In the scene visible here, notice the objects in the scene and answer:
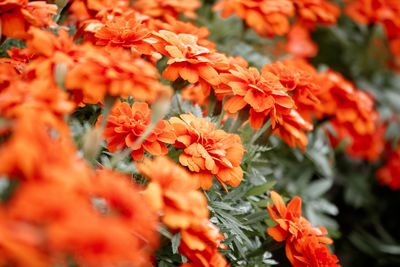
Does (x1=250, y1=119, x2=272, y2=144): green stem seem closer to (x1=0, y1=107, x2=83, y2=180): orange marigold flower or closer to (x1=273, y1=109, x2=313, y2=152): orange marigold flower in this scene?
(x1=273, y1=109, x2=313, y2=152): orange marigold flower

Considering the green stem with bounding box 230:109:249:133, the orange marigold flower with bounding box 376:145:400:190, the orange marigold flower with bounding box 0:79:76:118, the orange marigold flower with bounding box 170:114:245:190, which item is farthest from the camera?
the orange marigold flower with bounding box 376:145:400:190

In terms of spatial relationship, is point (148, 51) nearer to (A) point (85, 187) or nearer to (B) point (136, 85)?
(B) point (136, 85)

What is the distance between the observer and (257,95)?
756mm

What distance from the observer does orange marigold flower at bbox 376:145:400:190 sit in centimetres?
150

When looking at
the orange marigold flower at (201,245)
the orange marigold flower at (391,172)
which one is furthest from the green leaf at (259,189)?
the orange marigold flower at (391,172)

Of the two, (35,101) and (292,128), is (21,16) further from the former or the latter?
(292,128)

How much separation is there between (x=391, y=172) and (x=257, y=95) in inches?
41.2

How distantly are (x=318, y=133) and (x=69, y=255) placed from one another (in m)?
1.06

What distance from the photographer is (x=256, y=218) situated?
2.72 feet

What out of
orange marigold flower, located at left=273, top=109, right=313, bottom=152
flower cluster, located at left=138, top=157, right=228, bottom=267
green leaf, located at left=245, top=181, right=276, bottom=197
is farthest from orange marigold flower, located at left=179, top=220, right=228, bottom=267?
orange marigold flower, located at left=273, top=109, right=313, bottom=152

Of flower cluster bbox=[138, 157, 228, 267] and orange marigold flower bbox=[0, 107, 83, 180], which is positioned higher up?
orange marigold flower bbox=[0, 107, 83, 180]

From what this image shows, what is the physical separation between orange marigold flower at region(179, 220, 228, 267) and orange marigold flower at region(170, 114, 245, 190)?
0.35 ft

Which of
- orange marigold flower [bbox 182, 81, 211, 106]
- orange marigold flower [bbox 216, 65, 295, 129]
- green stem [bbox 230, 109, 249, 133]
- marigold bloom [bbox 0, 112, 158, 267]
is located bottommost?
orange marigold flower [bbox 182, 81, 211, 106]

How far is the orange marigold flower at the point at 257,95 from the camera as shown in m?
0.73
